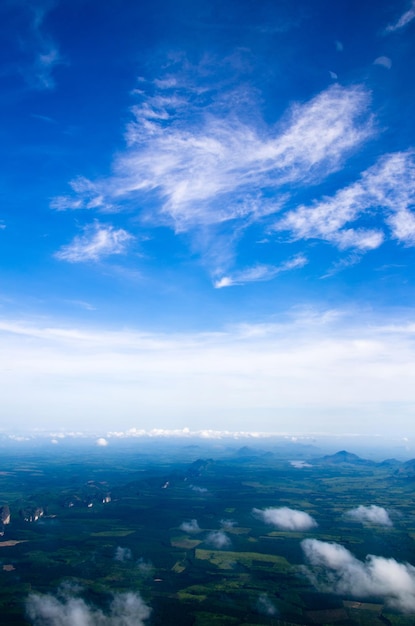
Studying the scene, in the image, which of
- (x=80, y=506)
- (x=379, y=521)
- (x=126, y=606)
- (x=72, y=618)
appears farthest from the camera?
(x=80, y=506)

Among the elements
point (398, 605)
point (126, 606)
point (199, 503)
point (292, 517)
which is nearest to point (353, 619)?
point (398, 605)

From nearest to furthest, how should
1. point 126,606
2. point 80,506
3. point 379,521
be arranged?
point 126,606 < point 379,521 < point 80,506

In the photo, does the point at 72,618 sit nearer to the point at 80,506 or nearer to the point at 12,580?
the point at 12,580

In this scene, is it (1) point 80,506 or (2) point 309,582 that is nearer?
(2) point 309,582

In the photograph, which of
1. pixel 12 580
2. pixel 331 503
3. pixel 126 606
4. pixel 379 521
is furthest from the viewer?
pixel 331 503

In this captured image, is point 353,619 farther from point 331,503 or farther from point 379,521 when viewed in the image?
point 331,503

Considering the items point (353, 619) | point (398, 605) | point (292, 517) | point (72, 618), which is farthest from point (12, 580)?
point (292, 517)

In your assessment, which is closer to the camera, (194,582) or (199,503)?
(194,582)

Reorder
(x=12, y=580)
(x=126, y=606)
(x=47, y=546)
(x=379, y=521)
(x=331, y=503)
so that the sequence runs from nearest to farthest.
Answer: (x=126, y=606) → (x=12, y=580) → (x=47, y=546) → (x=379, y=521) → (x=331, y=503)
